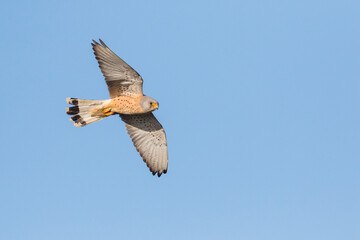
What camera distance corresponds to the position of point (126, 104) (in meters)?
13.7

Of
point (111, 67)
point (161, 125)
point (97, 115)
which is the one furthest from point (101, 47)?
point (161, 125)

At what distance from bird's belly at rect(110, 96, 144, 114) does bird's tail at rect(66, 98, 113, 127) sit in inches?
7.3

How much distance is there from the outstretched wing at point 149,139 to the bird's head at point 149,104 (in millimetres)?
955

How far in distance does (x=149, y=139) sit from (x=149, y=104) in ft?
4.75

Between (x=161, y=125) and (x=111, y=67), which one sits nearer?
(x=111, y=67)

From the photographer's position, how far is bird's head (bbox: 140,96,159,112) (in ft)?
44.7

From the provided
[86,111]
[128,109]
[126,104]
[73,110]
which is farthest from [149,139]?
[73,110]

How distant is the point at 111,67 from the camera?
1330 cm

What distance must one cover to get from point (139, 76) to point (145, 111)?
884 mm

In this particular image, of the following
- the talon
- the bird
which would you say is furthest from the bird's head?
the talon

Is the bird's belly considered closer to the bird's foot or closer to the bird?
the bird

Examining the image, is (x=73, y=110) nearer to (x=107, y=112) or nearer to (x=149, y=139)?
(x=107, y=112)

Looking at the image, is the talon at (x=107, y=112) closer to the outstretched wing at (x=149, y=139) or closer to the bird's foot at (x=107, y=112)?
the bird's foot at (x=107, y=112)

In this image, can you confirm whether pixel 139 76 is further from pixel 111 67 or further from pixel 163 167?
pixel 163 167
